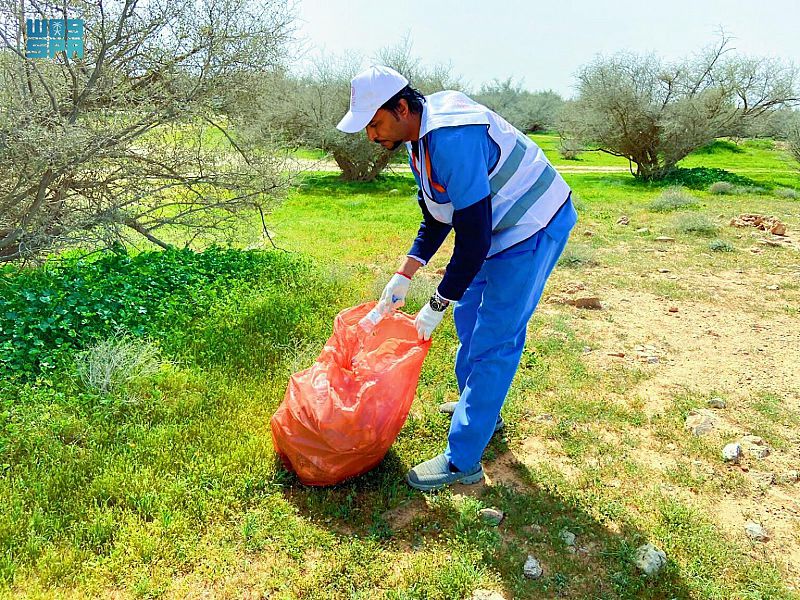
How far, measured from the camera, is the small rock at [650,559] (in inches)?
85.3

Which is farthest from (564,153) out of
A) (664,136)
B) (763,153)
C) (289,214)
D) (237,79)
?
(237,79)

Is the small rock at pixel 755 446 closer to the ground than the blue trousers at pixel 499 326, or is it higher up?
closer to the ground

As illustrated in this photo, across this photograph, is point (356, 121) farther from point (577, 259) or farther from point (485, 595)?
point (577, 259)

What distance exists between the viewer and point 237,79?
17.3ft

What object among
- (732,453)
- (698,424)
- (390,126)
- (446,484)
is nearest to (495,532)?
(446,484)

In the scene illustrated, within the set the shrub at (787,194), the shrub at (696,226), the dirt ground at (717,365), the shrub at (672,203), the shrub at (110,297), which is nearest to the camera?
the dirt ground at (717,365)

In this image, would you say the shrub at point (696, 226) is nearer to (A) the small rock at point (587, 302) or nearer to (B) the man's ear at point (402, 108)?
(A) the small rock at point (587, 302)

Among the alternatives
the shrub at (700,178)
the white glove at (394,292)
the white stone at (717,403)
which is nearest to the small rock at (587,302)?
the white stone at (717,403)

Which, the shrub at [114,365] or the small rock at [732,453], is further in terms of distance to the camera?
the shrub at [114,365]

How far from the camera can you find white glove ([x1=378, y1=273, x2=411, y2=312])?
8.40 ft

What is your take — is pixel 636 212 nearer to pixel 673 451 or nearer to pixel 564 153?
pixel 673 451

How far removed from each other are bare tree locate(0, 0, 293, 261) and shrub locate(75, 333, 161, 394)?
1.54 metres

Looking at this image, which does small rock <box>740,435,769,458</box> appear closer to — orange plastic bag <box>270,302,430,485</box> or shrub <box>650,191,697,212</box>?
orange plastic bag <box>270,302,430,485</box>

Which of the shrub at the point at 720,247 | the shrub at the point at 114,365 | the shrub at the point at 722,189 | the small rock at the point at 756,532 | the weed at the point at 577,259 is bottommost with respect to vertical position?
A: the shrub at the point at 114,365
